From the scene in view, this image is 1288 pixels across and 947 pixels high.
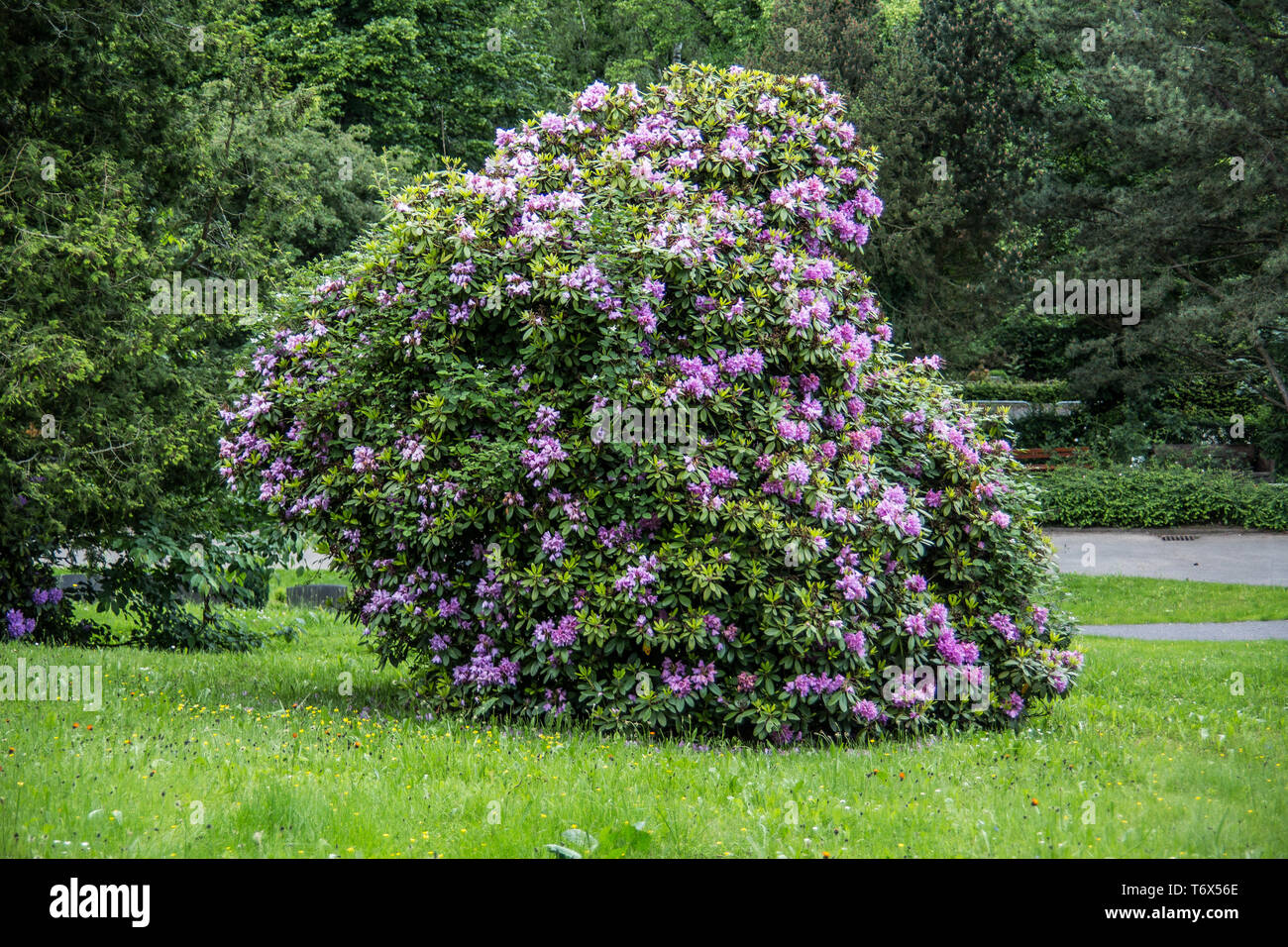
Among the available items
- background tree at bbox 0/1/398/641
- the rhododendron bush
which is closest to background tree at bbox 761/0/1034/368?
background tree at bbox 0/1/398/641

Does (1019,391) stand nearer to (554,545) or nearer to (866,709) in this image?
(866,709)

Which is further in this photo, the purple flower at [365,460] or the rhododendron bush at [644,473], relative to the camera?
the purple flower at [365,460]

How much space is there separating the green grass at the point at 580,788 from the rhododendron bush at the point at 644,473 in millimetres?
449

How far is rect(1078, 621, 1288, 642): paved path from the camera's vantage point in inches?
511

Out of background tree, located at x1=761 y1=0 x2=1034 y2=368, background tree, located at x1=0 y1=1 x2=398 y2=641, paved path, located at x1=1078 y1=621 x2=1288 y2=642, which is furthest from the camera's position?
background tree, located at x1=761 y1=0 x2=1034 y2=368

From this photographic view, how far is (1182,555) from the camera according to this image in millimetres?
18531

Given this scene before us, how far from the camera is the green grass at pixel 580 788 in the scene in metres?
4.35

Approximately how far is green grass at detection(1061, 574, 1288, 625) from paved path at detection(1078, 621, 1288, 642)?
1.12 feet

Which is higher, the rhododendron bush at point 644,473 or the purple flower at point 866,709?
the rhododendron bush at point 644,473

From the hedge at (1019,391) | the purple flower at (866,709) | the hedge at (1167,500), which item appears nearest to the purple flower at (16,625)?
the purple flower at (866,709)

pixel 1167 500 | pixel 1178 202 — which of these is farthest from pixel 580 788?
pixel 1178 202

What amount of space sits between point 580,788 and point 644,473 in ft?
7.37

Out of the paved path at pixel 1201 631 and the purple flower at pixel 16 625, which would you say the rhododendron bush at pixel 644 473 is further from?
the paved path at pixel 1201 631

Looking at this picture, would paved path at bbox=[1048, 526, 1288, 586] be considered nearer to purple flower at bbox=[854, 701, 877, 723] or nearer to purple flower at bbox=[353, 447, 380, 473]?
purple flower at bbox=[854, 701, 877, 723]
